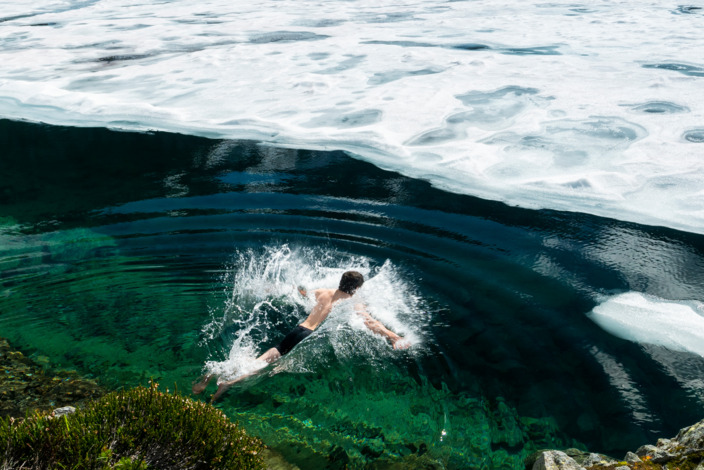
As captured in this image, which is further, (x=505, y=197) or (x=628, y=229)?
(x=505, y=197)

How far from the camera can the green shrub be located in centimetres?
383

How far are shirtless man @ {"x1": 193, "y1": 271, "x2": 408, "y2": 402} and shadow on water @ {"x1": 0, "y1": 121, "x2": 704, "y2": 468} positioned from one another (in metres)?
0.18

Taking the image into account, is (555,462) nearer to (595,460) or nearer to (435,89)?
(595,460)

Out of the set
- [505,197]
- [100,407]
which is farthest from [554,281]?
[100,407]

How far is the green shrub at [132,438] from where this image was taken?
3830mm

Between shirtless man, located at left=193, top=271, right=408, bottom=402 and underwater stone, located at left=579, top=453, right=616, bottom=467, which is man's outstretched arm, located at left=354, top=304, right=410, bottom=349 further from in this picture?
underwater stone, located at left=579, top=453, right=616, bottom=467

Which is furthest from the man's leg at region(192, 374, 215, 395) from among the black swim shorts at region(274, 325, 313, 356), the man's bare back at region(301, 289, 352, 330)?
the man's bare back at region(301, 289, 352, 330)

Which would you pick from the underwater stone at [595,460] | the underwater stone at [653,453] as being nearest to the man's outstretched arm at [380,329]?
the underwater stone at [595,460]

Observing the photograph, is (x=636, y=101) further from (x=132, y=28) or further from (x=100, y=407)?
(x=132, y=28)

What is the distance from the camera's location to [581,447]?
5742 mm

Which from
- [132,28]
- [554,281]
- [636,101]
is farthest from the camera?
[132,28]

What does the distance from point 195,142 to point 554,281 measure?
8370 mm

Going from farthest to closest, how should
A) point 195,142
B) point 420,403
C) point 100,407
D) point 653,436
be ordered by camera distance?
point 195,142
point 420,403
point 653,436
point 100,407

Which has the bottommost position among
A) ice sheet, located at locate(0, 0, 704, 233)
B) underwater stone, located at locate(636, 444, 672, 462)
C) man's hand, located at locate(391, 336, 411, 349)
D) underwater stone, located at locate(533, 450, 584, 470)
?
underwater stone, located at locate(533, 450, 584, 470)
